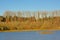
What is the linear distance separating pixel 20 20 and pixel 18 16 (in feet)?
3.58

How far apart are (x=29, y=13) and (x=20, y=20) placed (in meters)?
2.49

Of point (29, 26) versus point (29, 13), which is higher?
point (29, 13)

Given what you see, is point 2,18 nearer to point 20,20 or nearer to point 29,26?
point 20,20

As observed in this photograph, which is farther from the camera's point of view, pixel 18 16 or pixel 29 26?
pixel 18 16

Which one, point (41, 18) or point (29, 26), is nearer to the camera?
point (29, 26)

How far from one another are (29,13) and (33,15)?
4.25 feet

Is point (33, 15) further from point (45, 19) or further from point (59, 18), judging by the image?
point (59, 18)

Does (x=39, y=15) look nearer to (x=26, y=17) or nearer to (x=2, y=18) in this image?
(x=26, y=17)

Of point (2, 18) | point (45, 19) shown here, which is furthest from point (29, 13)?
point (2, 18)

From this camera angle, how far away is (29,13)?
36.2 metres

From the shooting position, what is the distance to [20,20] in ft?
119

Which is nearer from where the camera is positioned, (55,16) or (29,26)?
(29,26)

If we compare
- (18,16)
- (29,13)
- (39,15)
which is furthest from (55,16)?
(18,16)

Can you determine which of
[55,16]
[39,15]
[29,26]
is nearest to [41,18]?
[39,15]
